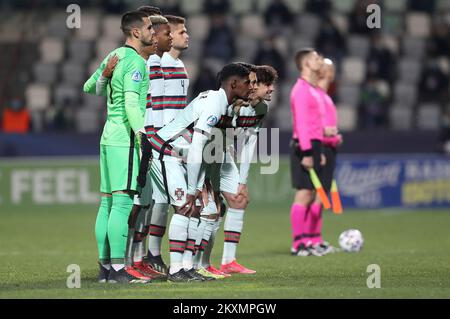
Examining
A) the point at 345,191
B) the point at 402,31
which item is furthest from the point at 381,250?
the point at 402,31

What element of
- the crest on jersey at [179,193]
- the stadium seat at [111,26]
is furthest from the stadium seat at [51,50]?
the crest on jersey at [179,193]

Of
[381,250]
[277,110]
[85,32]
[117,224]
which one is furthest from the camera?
[85,32]

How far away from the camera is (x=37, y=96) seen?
21.2 m

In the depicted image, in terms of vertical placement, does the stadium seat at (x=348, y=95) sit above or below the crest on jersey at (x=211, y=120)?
above

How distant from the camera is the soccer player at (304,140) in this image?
39.0 ft

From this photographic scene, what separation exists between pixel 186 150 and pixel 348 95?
12.6 m

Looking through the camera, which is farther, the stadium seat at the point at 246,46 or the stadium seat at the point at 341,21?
the stadium seat at the point at 341,21

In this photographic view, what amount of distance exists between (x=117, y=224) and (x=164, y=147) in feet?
2.72

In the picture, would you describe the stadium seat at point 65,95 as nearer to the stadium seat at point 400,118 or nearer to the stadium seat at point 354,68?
the stadium seat at point 354,68

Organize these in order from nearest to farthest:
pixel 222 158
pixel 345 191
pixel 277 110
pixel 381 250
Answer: pixel 222 158 < pixel 381 250 < pixel 345 191 < pixel 277 110

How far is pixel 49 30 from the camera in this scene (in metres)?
22.6

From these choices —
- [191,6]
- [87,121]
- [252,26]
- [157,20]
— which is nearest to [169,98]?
[157,20]

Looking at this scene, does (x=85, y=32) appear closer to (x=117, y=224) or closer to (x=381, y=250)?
(x=381, y=250)

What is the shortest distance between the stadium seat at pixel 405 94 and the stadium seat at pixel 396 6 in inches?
102
